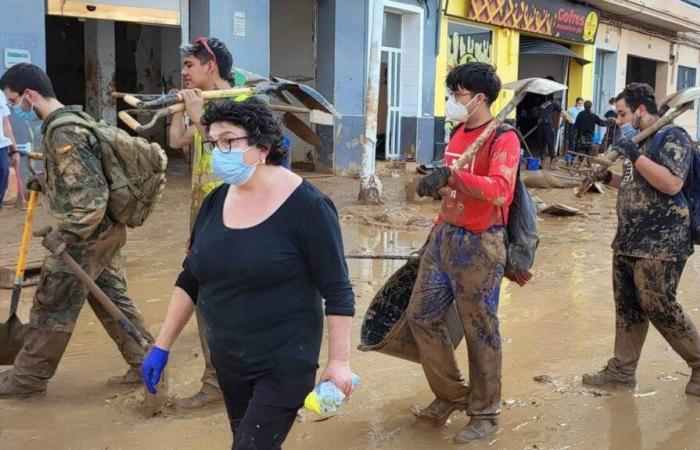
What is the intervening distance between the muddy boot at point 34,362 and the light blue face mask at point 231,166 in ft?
6.46

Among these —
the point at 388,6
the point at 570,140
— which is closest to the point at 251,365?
the point at 388,6

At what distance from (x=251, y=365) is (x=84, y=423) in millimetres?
1711

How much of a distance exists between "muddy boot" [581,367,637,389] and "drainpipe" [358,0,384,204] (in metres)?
6.77

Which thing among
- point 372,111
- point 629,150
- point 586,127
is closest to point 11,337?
point 629,150

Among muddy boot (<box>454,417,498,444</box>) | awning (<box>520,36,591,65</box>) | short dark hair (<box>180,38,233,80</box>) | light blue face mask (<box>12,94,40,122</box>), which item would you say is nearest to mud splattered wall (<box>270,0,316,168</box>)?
awning (<box>520,36,591,65</box>)

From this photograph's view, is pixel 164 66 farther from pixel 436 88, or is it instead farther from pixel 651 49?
pixel 651 49

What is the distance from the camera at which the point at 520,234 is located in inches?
143

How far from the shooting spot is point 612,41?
23.6 meters

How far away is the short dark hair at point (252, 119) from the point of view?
2.45 metres

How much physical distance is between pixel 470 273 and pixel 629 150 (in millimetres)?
1190

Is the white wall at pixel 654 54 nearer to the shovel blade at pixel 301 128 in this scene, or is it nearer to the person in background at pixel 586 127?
the person in background at pixel 586 127

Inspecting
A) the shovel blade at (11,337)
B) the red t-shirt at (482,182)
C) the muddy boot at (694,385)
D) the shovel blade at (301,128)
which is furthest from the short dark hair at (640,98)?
the shovel blade at (11,337)

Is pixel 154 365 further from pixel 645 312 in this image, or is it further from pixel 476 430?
pixel 645 312

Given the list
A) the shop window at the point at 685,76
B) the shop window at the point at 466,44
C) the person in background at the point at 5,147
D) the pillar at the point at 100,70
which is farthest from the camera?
the shop window at the point at 685,76
